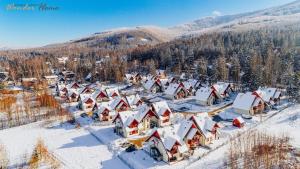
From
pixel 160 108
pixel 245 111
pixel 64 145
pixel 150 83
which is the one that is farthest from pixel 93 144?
pixel 150 83

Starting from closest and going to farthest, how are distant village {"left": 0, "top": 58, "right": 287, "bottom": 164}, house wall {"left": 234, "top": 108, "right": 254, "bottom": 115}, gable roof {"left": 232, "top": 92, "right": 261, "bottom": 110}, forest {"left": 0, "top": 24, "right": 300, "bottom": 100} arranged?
distant village {"left": 0, "top": 58, "right": 287, "bottom": 164}
house wall {"left": 234, "top": 108, "right": 254, "bottom": 115}
gable roof {"left": 232, "top": 92, "right": 261, "bottom": 110}
forest {"left": 0, "top": 24, "right": 300, "bottom": 100}

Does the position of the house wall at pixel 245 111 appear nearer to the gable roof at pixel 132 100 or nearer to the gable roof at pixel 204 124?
the gable roof at pixel 204 124

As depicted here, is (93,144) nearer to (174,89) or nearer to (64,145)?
(64,145)

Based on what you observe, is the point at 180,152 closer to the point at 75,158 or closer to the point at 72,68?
the point at 75,158

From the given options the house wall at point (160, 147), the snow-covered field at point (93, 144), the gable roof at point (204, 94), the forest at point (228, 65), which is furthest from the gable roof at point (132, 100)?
the forest at point (228, 65)

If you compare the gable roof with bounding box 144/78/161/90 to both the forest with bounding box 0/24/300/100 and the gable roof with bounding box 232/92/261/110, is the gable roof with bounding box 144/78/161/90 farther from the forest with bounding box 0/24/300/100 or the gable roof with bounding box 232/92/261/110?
the gable roof with bounding box 232/92/261/110

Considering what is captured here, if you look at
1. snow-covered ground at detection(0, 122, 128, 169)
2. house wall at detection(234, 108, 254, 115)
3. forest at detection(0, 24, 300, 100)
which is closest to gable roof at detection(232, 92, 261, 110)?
house wall at detection(234, 108, 254, 115)

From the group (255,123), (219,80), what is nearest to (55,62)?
(219,80)

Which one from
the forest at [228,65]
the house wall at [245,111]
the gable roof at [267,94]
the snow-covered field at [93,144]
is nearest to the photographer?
the snow-covered field at [93,144]
